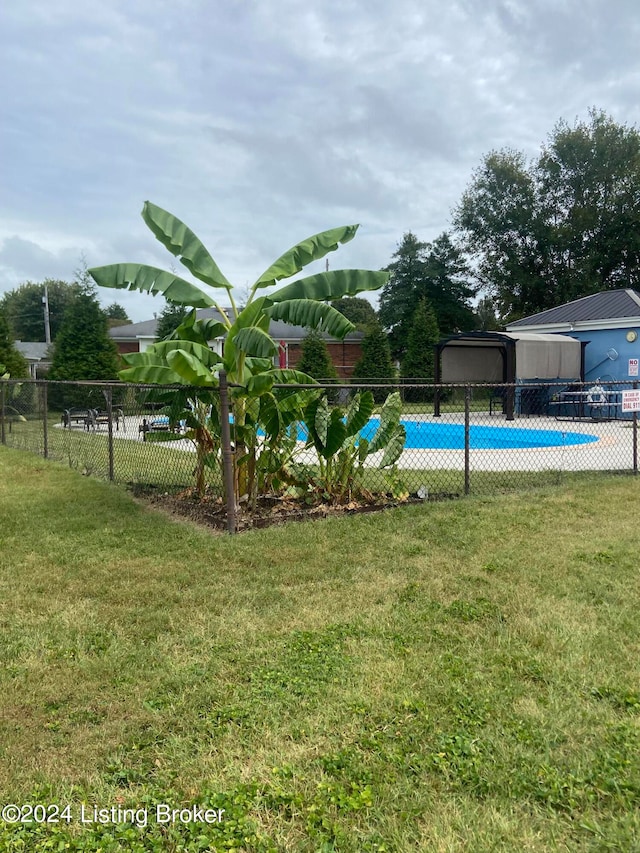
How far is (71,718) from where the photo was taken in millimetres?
2580

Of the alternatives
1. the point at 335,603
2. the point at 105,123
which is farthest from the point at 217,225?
the point at 335,603

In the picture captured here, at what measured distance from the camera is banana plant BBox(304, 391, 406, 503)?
6.41 meters

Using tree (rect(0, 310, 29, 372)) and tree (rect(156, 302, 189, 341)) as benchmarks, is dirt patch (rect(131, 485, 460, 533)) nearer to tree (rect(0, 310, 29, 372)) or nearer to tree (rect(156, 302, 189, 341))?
tree (rect(0, 310, 29, 372))

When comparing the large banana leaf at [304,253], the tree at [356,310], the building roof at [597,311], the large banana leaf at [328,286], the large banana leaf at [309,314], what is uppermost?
the tree at [356,310]

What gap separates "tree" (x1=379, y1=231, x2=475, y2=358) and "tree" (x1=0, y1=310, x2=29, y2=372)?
23.3 m

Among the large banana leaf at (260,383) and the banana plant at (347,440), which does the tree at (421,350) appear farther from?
the large banana leaf at (260,383)

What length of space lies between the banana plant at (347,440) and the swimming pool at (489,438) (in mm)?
6189

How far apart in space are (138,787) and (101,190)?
15818mm

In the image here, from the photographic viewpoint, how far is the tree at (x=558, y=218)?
3422 cm

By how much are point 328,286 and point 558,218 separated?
35317mm

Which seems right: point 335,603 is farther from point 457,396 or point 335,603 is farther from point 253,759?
point 457,396

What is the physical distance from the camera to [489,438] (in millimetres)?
15047

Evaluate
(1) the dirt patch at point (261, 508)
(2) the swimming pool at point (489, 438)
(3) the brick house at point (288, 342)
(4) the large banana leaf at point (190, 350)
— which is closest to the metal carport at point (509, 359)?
(2) the swimming pool at point (489, 438)

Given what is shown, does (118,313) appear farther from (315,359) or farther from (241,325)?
(241,325)
